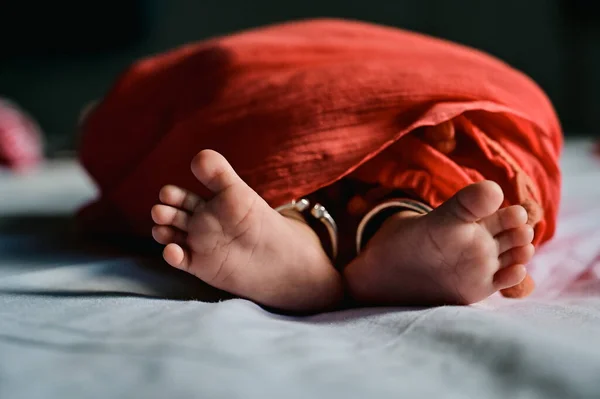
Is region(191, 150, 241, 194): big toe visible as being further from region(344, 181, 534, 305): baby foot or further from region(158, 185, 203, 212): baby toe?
region(344, 181, 534, 305): baby foot

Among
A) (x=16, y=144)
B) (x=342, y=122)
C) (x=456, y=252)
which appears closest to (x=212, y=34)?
(x=16, y=144)

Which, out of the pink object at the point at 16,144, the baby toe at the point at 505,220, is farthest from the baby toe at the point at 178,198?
the pink object at the point at 16,144

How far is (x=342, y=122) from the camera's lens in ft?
1.87

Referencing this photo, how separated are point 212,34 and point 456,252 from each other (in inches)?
85.2

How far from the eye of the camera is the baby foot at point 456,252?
0.45 metres

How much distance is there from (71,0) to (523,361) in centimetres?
249

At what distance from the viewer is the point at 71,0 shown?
246 centimetres

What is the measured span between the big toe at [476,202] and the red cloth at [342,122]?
100mm

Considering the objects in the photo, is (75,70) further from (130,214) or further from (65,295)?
(65,295)

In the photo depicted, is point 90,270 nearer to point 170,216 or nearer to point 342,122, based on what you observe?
A: point 170,216

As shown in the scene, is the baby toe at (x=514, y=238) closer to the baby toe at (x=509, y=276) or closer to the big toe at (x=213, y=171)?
the baby toe at (x=509, y=276)

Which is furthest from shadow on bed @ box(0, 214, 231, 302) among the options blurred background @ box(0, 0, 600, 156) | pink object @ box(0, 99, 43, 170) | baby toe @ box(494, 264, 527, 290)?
blurred background @ box(0, 0, 600, 156)

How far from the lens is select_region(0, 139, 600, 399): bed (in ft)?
1.07

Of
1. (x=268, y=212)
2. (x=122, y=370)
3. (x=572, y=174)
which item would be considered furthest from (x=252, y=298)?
(x=572, y=174)
